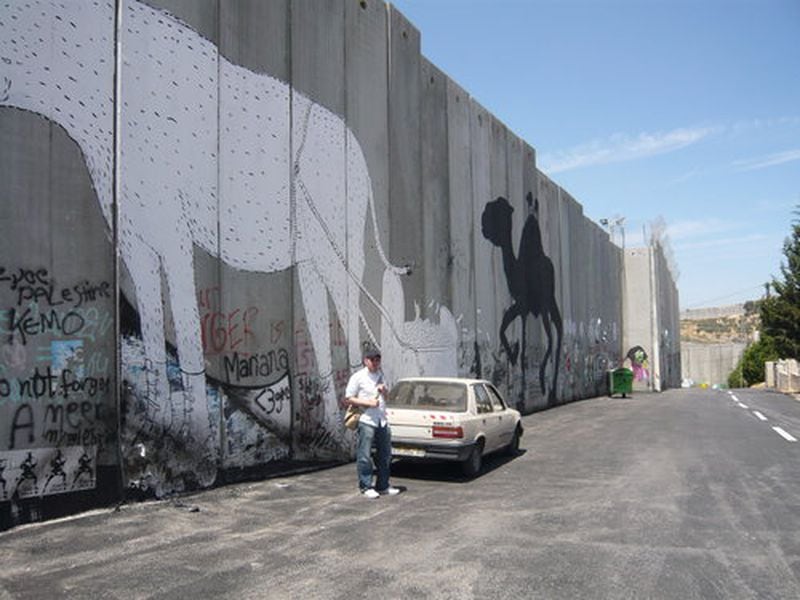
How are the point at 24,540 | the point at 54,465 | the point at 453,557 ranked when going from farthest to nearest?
the point at 54,465
the point at 24,540
the point at 453,557

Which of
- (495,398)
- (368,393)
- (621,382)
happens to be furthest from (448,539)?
(621,382)

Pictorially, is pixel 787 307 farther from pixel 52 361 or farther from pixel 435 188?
pixel 52 361

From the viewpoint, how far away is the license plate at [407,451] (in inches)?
390

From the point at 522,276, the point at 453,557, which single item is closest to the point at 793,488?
the point at 453,557

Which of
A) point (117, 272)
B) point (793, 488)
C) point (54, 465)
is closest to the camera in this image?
point (54, 465)

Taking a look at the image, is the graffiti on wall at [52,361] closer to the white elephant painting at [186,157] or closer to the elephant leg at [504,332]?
the white elephant painting at [186,157]

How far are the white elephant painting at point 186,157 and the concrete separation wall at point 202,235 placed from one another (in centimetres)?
3

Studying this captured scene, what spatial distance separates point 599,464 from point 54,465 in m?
8.06

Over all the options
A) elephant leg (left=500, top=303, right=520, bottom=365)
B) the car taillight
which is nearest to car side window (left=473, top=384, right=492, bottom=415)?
the car taillight

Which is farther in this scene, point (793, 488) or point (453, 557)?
point (793, 488)

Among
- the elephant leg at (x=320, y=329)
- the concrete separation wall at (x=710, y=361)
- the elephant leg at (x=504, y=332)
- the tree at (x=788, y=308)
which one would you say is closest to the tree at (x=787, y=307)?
the tree at (x=788, y=308)

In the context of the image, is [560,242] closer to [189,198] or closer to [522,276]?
[522,276]

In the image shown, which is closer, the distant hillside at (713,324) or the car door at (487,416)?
the car door at (487,416)

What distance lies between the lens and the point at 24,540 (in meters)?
6.55
